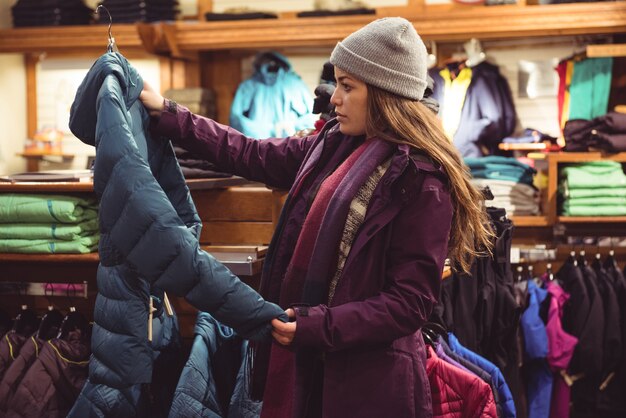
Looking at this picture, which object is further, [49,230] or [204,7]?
[204,7]

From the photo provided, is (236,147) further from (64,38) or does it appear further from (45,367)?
(64,38)

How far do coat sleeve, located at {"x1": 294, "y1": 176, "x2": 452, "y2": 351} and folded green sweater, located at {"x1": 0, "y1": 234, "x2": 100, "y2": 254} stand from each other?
4.01 ft

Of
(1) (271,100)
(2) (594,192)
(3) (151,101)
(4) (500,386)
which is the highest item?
(3) (151,101)

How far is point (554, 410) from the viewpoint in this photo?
4465 millimetres

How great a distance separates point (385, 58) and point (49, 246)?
1471 millimetres

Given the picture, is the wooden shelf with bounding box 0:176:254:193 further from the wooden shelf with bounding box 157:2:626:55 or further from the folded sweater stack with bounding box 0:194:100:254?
the wooden shelf with bounding box 157:2:626:55

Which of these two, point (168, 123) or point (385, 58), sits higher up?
point (385, 58)

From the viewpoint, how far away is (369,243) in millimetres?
2004

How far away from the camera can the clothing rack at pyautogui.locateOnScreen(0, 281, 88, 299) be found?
310 centimetres

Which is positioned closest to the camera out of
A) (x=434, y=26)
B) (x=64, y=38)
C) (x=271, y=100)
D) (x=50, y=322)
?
(x=50, y=322)

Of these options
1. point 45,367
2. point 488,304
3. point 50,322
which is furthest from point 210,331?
point 488,304

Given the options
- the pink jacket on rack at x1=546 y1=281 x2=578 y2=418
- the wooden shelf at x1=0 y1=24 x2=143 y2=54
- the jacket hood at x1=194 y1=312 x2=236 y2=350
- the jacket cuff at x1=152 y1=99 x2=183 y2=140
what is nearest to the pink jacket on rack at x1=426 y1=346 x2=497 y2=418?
the jacket hood at x1=194 y1=312 x2=236 y2=350

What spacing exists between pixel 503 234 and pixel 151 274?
206 cm

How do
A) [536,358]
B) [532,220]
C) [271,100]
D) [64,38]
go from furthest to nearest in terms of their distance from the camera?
1. [64,38]
2. [271,100]
3. [532,220]
4. [536,358]
